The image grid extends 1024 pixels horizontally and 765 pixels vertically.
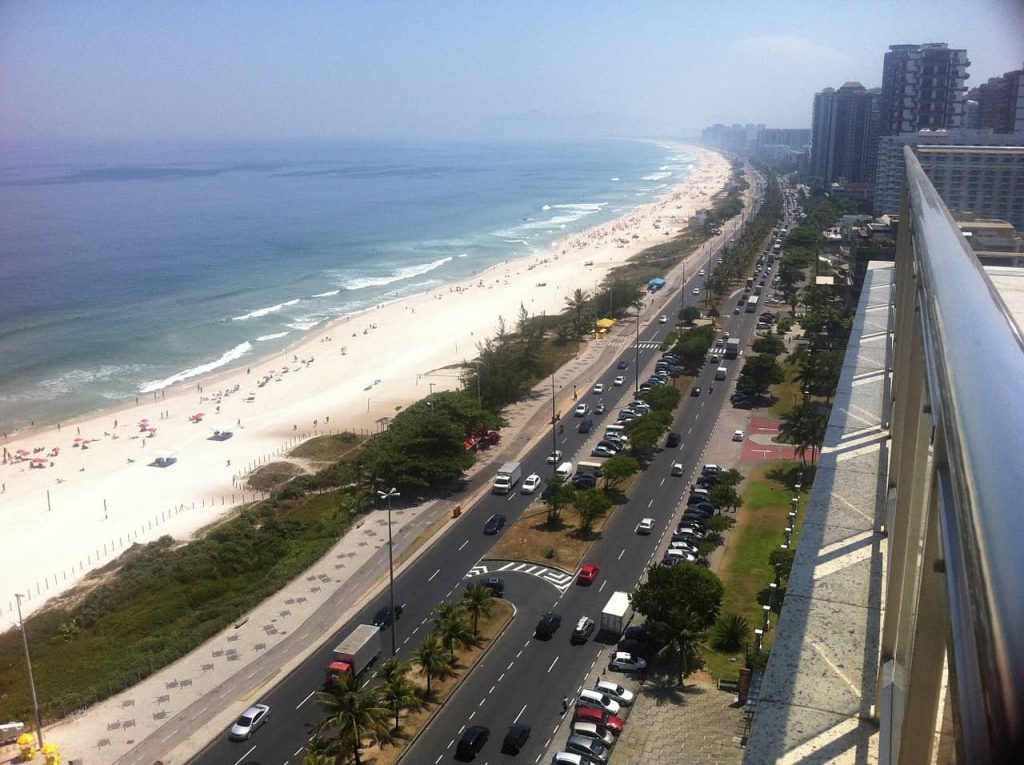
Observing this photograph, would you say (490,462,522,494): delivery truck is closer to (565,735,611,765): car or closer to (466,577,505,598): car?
(466,577,505,598): car

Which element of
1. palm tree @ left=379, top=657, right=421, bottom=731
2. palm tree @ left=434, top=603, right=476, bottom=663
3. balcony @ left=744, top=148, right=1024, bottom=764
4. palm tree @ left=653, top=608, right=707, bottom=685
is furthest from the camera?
palm tree @ left=434, top=603, right=476, bottom=663

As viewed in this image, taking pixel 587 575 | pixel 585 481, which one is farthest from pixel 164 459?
pixel 587 575

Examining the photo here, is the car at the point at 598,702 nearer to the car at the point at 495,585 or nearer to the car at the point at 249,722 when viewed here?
the car at the point at 495,585

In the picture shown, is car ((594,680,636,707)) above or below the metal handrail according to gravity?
below

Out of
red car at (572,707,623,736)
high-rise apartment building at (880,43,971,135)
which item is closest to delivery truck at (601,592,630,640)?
red car at (572,707,623,736)

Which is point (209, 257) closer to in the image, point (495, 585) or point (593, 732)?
point (495, 585)

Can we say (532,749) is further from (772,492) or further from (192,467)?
(192,467)


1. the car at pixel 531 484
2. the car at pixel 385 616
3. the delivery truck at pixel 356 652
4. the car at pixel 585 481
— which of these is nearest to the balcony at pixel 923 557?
the delivery truck at pixel 356 652

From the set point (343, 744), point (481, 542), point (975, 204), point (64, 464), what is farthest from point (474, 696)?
point (64, 464)
